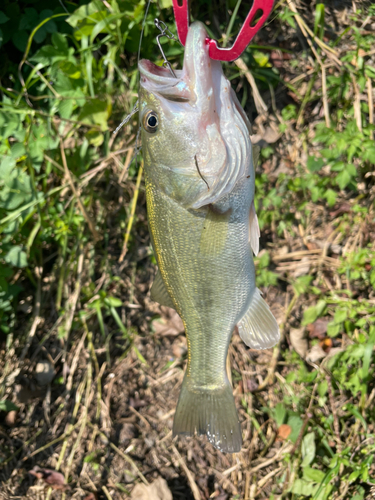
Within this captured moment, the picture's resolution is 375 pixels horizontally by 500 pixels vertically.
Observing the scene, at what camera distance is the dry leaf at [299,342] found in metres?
3.01

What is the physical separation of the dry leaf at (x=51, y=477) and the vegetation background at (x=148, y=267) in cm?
3

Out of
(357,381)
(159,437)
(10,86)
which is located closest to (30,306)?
(159,437)

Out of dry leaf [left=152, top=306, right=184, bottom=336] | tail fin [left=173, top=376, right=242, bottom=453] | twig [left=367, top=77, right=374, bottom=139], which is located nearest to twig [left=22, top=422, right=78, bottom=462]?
dry leaf [left=152, top=306, right=184, bottom=336]

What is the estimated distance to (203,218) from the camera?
4.67 feet

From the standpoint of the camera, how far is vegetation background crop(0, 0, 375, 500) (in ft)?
8.82

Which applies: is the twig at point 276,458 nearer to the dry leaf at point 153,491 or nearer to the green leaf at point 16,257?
the dry leaf at point 153,491

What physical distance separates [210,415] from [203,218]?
2.88 feet

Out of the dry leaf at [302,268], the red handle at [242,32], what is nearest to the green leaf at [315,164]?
the dry leaf at [302,268]

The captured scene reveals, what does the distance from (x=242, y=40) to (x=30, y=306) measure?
2825mm

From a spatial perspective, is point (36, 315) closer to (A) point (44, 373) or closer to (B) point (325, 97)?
(A) point (44, 373)

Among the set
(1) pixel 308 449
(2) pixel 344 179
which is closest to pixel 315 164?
(2) pixel 344 179

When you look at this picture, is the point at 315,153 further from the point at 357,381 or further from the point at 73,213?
the point at 73,213

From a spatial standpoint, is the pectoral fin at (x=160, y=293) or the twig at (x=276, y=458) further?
the twig at (x=276, y=458)

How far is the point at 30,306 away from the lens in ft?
10.7
